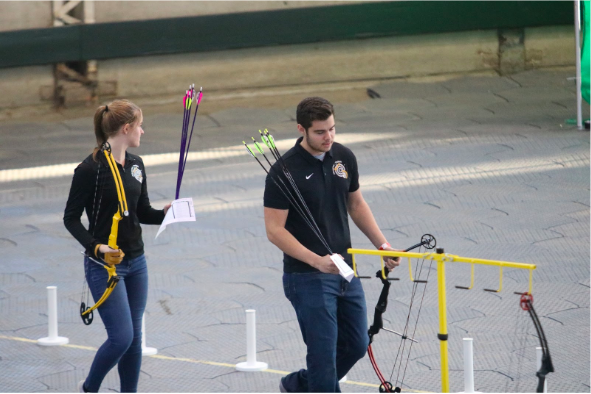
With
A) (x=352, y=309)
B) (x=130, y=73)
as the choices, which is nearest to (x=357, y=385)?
(x=352, y=309)

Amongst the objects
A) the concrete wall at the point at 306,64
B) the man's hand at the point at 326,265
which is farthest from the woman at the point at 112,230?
the concrete wall at the point at 306,64

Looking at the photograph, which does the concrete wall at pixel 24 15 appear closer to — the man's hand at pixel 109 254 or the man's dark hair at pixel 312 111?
the man's hand at pixel 109 254

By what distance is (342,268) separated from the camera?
403cm

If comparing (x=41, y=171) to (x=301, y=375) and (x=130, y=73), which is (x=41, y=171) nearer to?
(x=130, y=73)

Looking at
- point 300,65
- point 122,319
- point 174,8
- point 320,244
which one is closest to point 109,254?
point 122,319

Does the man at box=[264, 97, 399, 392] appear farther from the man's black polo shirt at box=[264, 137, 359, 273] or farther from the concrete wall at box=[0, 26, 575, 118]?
the concrete wall at box=[0, 26, 575, 118]

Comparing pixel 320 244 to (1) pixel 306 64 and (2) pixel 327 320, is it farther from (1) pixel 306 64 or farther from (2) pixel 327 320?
(1) pixel 306 64

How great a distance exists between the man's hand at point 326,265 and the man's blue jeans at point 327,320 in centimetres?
12

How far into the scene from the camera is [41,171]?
1114cm

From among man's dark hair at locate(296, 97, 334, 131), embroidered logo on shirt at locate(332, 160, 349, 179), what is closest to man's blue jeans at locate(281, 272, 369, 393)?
embroidered logo on shirt at locate(332, 160, 349, 179)

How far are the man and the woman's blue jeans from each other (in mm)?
773

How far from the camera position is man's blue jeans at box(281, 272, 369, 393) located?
420 centimetres

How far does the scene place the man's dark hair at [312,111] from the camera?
414cm

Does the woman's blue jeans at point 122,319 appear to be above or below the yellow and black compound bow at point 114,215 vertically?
below
